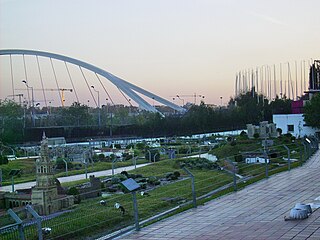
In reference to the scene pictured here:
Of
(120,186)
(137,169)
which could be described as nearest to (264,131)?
(137,169)

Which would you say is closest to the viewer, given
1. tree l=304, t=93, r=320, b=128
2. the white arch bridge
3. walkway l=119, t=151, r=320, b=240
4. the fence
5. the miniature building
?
walkway l=119, t=151, r=320, b=240

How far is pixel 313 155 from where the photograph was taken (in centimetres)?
1627

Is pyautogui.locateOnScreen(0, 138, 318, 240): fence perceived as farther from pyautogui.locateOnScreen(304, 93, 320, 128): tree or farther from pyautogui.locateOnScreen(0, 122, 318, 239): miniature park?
pyautogui.locateOnScreen(304, 93, 320, 128): tree

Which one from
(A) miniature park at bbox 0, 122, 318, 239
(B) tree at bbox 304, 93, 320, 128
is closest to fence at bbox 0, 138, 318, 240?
(A) miniature park at bbox 0, 122, 318, 239

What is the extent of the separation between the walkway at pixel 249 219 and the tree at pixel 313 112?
73.7 feet

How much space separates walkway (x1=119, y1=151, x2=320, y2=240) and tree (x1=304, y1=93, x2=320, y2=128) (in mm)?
22454

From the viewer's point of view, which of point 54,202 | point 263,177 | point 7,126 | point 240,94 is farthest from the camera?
point 240,94

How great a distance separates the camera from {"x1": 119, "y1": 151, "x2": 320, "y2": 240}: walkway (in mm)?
5574

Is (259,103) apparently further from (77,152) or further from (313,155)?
(313,155)

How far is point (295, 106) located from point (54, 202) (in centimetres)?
3004

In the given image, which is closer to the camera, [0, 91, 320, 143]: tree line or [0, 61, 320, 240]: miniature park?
[0, 61, 320, 240]: miniature park

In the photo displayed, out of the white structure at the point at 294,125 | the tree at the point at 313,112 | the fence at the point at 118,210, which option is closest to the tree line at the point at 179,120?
the white structure at the point at 294,125

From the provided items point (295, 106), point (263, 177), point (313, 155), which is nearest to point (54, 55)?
point (295, 106)

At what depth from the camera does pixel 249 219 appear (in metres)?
6.41
